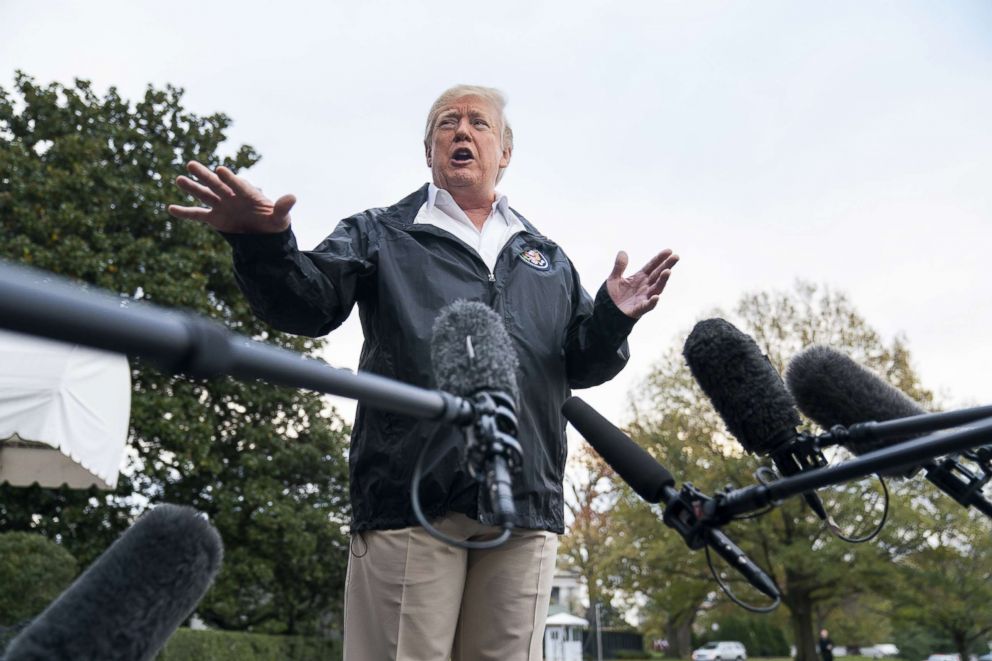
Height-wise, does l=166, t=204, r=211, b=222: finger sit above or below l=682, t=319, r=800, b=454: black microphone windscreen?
above

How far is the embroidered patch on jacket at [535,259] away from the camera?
2.66 m

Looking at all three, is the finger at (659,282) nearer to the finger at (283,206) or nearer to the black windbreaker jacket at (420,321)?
the black windbreaker jacket at (420,321)

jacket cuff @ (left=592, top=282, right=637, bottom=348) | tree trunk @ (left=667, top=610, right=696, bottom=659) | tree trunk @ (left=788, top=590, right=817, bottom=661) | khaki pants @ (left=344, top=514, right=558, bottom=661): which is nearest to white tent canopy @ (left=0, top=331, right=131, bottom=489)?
khaki pants @ (left=344, top=514, right=558, bottom=661)

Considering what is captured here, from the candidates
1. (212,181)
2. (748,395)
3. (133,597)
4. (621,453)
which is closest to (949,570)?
(748,395)

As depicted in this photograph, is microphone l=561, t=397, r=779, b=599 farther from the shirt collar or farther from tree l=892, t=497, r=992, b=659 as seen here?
tree l=892, t=497, r=992, b=659

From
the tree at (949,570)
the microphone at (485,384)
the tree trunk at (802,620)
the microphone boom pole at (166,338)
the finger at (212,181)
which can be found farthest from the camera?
the tree trunk at (802,620)

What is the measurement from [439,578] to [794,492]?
117cm

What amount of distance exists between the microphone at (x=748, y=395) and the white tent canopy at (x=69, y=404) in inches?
164

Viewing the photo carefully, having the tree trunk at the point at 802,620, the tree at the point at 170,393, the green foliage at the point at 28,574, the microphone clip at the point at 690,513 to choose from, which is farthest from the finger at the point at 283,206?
the tree trunk at the point at 802,620

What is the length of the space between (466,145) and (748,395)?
1.43 m

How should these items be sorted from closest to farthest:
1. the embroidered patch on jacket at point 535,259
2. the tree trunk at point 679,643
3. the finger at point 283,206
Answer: the finger at point 283,206 < the embroidered patch on jacket at point 535,259 < the tree trunk at point 679,643

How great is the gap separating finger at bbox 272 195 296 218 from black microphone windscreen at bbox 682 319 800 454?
94cm

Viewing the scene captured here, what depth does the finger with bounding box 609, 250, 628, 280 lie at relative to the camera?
2502 millimetres

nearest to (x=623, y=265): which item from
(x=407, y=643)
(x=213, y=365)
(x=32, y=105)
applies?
(x=407, y=643)
